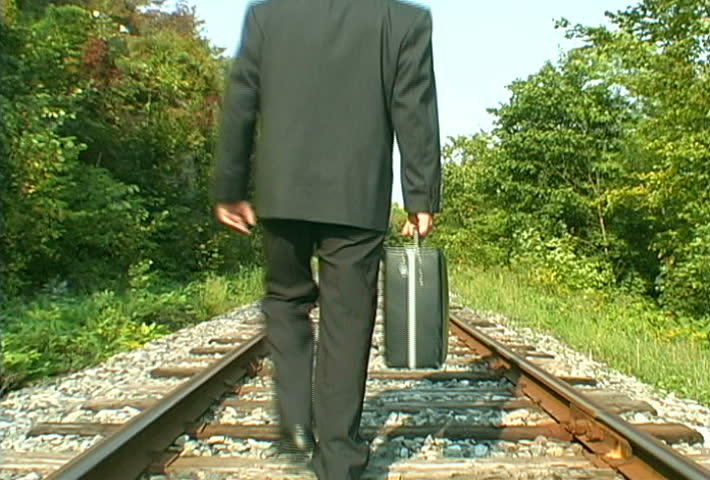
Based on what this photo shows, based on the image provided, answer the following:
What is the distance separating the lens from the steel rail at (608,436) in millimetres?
2742

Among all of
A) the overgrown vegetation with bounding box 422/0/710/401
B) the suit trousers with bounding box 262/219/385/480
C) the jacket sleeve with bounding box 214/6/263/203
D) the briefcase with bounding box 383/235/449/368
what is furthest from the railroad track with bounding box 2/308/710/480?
the overgrown vegetation with bounding box 422/0/710/401

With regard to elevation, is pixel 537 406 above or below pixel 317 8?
below

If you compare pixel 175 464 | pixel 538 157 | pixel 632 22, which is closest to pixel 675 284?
pixel 632 22

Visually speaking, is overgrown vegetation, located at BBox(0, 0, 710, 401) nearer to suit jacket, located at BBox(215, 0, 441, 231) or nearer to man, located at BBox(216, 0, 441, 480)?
man, located at BBox(216, 0, 441, 480)

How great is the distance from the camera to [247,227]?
9.11 ft

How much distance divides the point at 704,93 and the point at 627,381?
380 inches

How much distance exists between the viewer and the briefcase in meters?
2.81

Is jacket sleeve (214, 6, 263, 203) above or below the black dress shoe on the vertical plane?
above

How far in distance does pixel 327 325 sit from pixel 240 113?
726 millimetres

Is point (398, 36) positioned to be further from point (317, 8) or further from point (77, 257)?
point (77, 257)

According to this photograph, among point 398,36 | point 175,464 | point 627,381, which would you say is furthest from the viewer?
point 627,381

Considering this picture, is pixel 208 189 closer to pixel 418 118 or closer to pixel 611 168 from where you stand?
pixel 611 168

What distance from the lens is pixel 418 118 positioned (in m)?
2.54

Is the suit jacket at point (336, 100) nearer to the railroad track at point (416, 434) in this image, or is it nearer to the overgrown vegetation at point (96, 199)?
the railroad track at point (416, 434)
